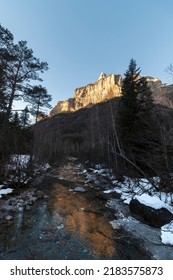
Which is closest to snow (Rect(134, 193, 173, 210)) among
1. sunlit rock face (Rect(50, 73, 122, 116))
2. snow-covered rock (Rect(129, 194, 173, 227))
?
snow-covered rock (Rect(129, 194, 173, 227))

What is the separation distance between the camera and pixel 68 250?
15.3 feet

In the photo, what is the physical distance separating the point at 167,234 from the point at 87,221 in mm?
2946

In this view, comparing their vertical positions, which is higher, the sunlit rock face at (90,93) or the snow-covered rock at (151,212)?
the sunlit rock face at (90,93)

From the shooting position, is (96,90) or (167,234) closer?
(167,234)

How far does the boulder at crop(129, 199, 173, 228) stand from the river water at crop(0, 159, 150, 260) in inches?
48.9

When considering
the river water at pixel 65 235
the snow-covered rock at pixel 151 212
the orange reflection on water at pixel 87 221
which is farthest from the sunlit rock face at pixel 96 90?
the river water at pixel 65 235

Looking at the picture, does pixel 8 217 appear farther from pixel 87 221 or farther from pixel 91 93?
pixel 91 93

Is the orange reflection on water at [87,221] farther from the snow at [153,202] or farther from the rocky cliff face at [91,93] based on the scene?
the rocky cliff face at [91,93]

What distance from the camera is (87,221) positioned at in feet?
21.9

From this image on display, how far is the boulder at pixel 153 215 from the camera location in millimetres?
6207

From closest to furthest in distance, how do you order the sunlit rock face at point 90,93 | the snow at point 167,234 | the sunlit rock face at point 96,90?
the snow at point 167,234 < the sunlit rock face at point 96,90 < the sunlit rock face at point 90,93

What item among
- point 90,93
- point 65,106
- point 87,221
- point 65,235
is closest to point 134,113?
point 87,221

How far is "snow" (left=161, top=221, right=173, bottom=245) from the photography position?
5.15 meters

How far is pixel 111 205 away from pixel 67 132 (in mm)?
52633
